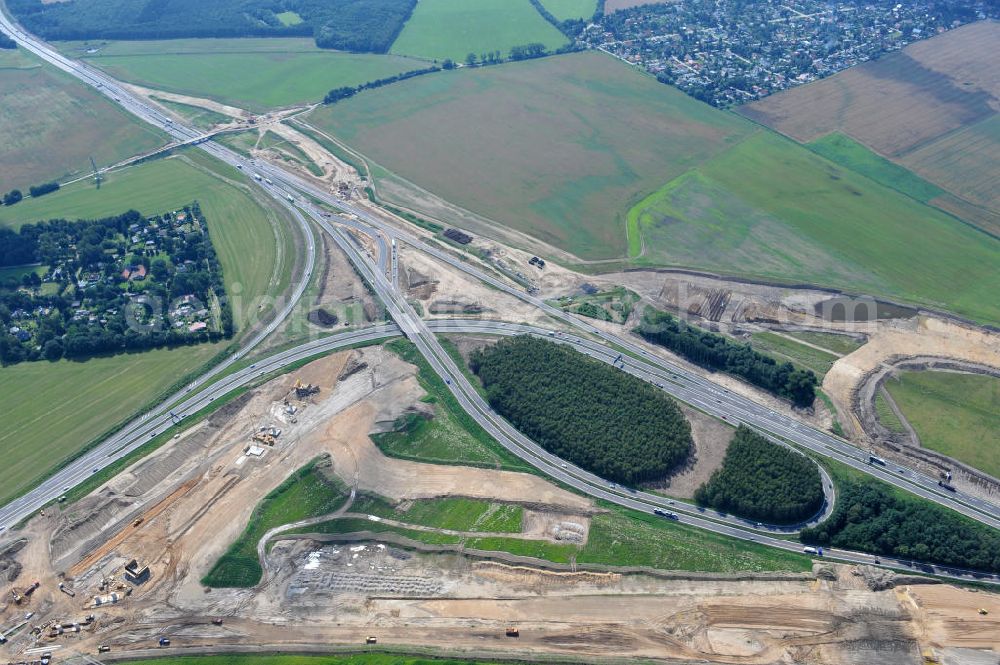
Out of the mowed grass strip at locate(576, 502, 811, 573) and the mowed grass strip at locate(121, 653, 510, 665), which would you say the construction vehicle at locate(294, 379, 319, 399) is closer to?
the mowed grass strip at locate(121, 653, 510, 665)

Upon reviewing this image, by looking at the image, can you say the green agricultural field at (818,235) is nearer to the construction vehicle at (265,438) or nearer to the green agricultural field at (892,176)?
the green agricultural field at (892,176)

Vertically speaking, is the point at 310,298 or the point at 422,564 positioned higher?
the point at 310,298

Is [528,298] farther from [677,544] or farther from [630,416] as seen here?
[677,544]

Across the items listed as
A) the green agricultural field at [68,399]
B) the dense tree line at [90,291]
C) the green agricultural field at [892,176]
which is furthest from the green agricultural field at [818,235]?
the green agricultural field at [68,399]

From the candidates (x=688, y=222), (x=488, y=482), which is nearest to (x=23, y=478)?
(x=488, y=482)

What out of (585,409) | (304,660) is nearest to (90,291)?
(304,660)

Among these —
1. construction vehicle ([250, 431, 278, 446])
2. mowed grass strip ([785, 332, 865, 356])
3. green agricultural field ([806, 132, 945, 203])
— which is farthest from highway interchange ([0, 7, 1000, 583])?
green agricultural field ([806, 132, 945, 203])

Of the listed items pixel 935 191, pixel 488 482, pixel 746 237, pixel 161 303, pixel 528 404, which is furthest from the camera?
pixel 935 191

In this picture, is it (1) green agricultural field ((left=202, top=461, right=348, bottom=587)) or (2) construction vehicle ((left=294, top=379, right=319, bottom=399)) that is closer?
(1) green agricultural field ((left=202, top=461, right=348, bottom=587))
